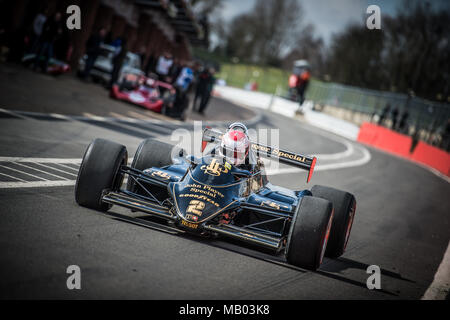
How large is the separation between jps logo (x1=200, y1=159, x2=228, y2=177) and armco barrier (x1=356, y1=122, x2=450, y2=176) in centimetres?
1882

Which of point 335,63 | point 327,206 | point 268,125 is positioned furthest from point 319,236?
point 335,63

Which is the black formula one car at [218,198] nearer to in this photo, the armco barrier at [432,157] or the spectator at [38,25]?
the spectator at [38,25]

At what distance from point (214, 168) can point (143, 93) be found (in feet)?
43.9

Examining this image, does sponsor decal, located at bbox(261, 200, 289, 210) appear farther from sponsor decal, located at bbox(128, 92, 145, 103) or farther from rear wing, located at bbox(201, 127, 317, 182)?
sponsor decal, located at bbox(128, 92, 145, 103)

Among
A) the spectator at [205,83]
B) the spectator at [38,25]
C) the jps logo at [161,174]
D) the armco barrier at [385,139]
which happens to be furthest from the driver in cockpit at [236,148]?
the armco barrier at [385,139]

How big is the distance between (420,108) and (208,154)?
27.6 meters

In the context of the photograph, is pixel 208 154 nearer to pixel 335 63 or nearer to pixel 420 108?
pixel 420 108

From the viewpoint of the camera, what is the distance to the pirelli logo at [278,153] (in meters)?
7.11

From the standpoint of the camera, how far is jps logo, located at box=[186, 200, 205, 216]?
18.6 ft

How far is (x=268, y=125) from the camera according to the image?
26.9m

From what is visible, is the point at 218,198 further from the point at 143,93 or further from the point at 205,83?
the point at 205,83

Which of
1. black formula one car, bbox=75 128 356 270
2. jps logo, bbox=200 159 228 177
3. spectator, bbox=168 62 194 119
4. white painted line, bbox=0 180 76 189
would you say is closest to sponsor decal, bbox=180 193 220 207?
black formula one car, bbox=75 128 356 270

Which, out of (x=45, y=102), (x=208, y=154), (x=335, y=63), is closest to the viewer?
(x=208, y=154)

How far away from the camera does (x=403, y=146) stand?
28078mm
